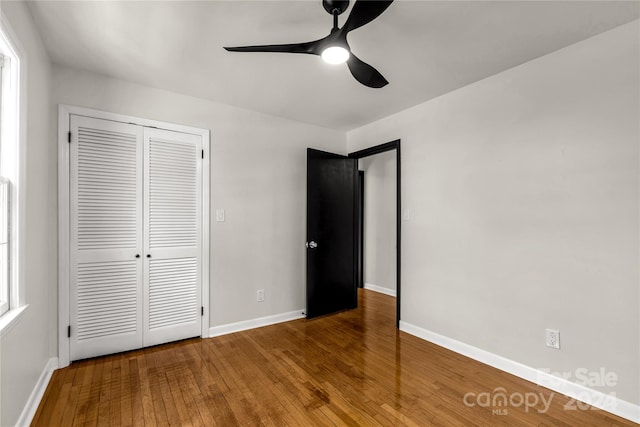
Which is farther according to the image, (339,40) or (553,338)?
(553,338)

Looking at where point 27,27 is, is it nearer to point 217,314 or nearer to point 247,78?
point 247,78

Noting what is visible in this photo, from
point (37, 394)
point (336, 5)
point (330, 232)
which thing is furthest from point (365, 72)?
point (37, 394)

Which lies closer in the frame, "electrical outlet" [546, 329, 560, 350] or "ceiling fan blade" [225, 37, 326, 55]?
"ceiling fan blade" [225, 37, 326, 55]

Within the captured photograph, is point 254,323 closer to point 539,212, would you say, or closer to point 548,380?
point 548,380

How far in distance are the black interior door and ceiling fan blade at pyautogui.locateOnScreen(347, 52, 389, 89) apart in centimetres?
170

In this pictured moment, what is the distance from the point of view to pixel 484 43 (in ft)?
7.04

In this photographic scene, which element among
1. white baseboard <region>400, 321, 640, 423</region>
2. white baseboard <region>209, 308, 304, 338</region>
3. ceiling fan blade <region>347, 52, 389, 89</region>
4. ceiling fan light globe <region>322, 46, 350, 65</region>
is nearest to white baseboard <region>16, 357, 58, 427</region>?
white baseboard <region>209, 308, 304, 338</region>

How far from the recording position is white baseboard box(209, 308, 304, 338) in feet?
10.5

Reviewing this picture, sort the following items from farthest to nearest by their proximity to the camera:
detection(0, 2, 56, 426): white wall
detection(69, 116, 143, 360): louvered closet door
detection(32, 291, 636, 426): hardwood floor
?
detection(69, 116, 143, 360): louvered closet door → detection(32, 291, 636, 426): hardwood floor → detection(0, 2, 56, 426): white wall

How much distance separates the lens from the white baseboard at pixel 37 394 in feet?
5.81

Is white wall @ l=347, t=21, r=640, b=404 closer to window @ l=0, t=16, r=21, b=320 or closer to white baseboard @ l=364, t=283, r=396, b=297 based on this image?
white baseboard @ l=364, t=283, r=396, b=297

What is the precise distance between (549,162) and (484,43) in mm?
1003

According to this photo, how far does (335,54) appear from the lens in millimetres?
1689

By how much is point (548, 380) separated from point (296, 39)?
305 cm
